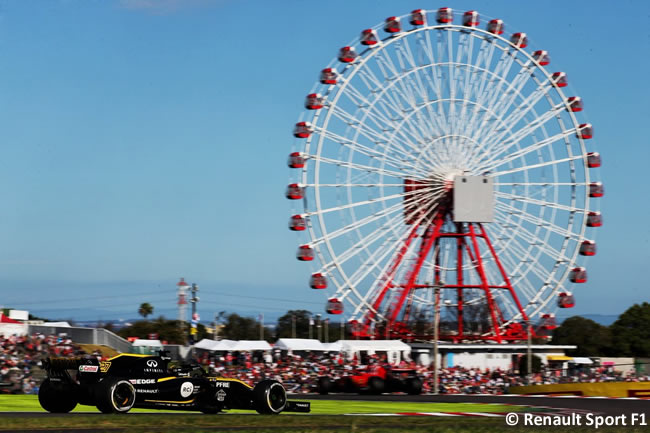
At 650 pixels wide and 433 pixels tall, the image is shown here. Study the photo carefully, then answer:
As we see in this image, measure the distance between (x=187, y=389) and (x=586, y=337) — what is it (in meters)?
105

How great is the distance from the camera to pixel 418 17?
55.8 metres

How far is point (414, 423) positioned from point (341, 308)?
3216 centimetres

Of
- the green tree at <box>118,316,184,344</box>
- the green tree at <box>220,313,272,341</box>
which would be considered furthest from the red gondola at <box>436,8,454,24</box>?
the green tree at <box>220,313,272,341</box>

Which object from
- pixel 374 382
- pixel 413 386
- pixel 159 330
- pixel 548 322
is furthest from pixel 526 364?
pixel 159 330

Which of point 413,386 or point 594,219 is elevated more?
point 594,219

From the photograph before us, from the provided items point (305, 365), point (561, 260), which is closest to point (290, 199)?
point (305, 365)

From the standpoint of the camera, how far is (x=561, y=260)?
→ 189ft

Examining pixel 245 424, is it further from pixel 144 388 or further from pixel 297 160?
pixel 297 160

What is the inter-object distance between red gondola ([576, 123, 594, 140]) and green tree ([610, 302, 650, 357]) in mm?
64310

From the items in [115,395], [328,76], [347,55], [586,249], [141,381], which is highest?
[347,55]

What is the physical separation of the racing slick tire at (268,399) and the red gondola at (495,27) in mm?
41294

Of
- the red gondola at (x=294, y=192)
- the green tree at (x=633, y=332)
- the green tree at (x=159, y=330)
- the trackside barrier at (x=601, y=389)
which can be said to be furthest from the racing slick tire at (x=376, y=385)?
the green tree at (x=633, y=332)

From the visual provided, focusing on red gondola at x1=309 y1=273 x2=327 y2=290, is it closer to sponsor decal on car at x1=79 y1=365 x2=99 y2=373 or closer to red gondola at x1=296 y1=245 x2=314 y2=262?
red gondola at x1=296 y1=245 x2=314 y2=262

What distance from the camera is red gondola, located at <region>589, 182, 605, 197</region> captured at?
58.9 m
